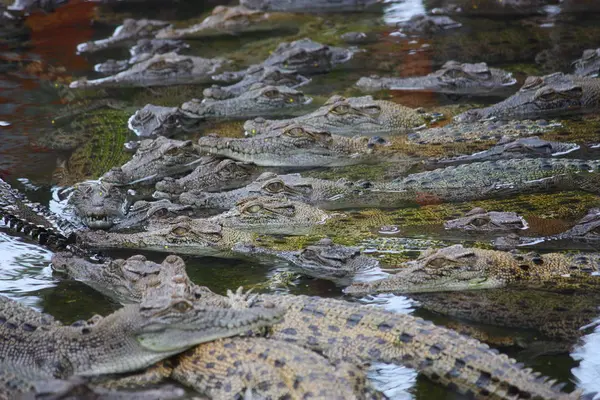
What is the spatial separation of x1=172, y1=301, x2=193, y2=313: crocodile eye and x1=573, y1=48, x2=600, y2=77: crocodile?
26.3 feet

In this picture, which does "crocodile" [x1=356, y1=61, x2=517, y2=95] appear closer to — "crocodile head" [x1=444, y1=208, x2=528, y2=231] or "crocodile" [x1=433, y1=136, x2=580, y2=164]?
"crocodile" [x1=433, y1=136, x2=580, y2=164]

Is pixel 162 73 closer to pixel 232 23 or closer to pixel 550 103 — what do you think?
pixel 232 23

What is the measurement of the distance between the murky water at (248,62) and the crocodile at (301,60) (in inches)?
15.5

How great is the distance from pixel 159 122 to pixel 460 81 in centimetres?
381

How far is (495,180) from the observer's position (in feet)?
28.3

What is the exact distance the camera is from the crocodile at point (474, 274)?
20.9 ft

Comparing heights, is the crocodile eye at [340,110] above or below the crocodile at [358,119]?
above

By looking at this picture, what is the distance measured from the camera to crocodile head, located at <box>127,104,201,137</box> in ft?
35.6

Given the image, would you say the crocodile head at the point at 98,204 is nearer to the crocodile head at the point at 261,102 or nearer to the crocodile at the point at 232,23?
the crocodile head at the point at 261,102

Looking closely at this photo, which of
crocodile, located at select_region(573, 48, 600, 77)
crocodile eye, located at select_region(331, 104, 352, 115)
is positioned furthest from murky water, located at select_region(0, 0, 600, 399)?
crocodile eye, located at select_region(331, 104, 352, 115)

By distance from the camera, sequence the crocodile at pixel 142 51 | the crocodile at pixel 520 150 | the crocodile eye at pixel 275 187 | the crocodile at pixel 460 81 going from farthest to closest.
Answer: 1. the crocodile at pixel 142 51
2. the crocodile at pixel 460 81
3. the crocodile at pixel 520 150
4. the crocodile eye at pixel 275 187

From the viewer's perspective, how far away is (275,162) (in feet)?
32.1

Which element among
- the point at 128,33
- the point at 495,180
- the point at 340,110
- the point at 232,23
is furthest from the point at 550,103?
the point at 128,33

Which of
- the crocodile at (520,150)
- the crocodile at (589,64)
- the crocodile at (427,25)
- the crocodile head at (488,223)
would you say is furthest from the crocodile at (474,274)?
the crocodile at (427,25)
